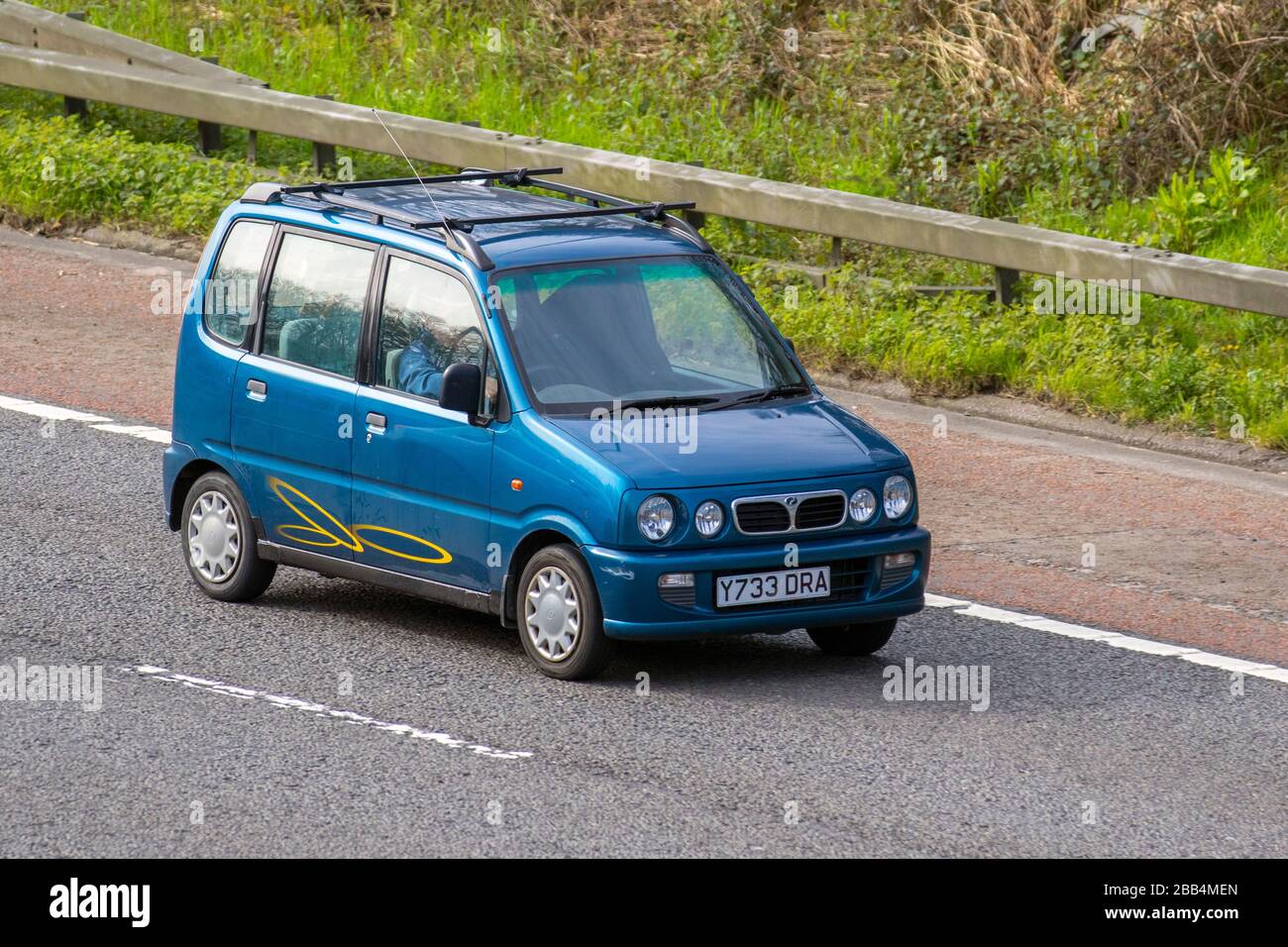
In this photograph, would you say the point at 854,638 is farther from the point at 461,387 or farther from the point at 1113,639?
the point at 461,387

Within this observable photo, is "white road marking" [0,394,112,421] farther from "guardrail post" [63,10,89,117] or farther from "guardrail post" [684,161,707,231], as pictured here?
"guardrail post" [63,10,89,117]

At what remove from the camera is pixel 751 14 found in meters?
19.2

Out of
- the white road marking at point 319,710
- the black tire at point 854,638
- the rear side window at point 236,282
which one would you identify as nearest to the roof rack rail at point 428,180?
the rear side window at point 236,282

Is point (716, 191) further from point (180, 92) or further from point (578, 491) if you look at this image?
point (578, 491)

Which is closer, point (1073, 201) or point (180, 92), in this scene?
point (1073, 201)

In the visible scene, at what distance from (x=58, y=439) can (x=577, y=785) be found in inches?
235

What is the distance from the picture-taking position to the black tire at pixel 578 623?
8352 millimetres

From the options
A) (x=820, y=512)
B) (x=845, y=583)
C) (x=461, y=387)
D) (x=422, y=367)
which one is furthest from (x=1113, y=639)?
(x=422, y=367)

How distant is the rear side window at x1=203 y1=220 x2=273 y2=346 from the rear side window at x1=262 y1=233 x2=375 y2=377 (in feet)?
0.46

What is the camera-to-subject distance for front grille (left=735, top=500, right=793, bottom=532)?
833cm

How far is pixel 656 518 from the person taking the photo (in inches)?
324

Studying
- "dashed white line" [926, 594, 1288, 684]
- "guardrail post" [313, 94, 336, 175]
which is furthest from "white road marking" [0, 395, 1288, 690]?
"guardrail post" [313, 94, 336, 175]

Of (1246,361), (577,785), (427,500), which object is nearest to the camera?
(577,785)

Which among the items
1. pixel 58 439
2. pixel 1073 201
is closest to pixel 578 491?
pixel 58 439
